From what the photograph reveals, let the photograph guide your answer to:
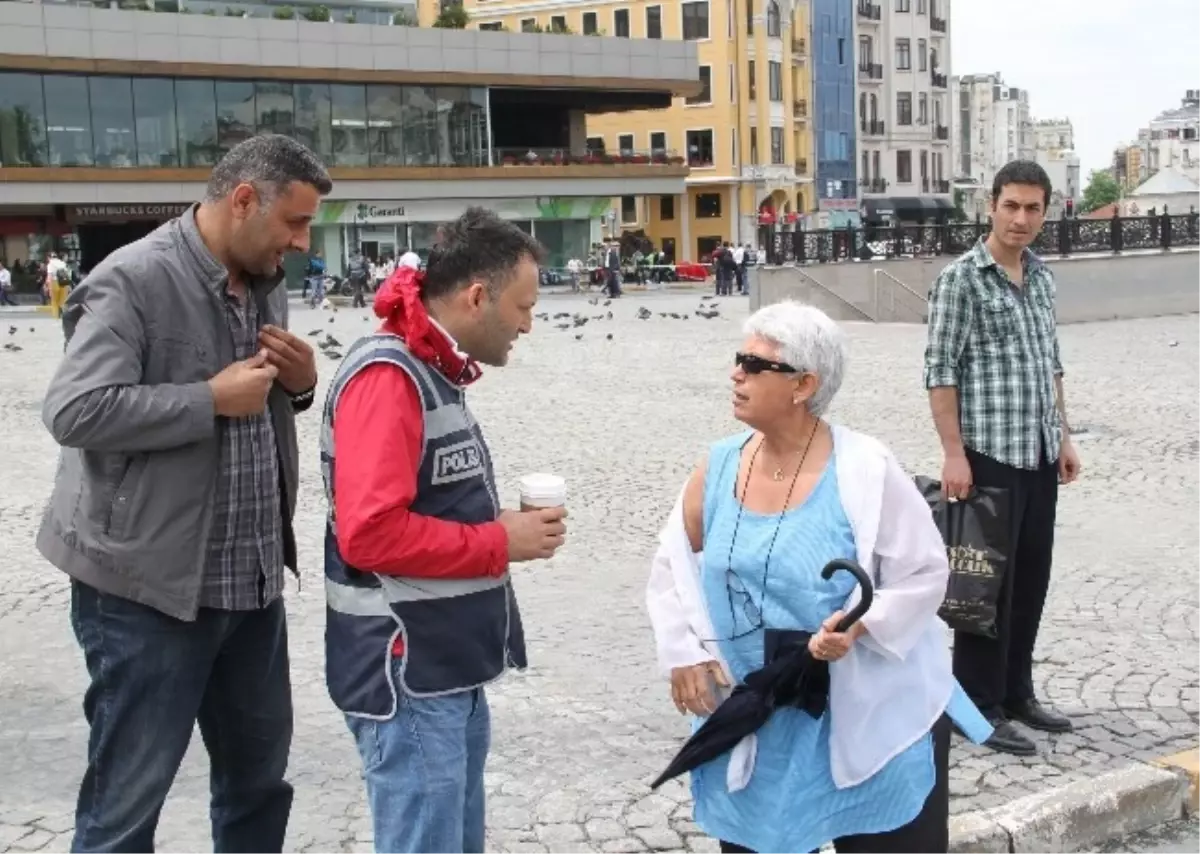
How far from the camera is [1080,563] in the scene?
7762 millimetres

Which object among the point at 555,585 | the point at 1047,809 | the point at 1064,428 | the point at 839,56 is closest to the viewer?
the point at 1047,809

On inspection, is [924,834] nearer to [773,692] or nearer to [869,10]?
[773,692]

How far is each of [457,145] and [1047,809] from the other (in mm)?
51581

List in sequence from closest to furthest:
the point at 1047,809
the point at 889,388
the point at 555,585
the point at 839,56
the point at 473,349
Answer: the point at 473,349
the point at 1047,809
the point at 555,585
the point at 889,388
the point at 839,56

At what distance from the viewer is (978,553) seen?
4801mm

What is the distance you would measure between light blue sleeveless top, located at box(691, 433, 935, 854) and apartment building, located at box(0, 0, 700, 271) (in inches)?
1679

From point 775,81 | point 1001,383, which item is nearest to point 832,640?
point 1001,383

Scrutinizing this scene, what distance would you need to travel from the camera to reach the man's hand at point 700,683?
3.19m

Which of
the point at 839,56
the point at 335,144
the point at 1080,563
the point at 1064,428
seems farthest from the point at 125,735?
the point at 839,56

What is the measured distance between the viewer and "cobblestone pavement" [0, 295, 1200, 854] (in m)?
4.58

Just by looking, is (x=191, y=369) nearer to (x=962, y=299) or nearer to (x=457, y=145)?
(x=962, y=299)

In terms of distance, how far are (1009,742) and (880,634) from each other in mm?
2216

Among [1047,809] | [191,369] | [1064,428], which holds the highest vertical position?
[191,369]

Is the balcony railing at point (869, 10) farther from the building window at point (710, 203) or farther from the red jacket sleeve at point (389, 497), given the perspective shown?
the red jacket sleeve at point (389, 497)
